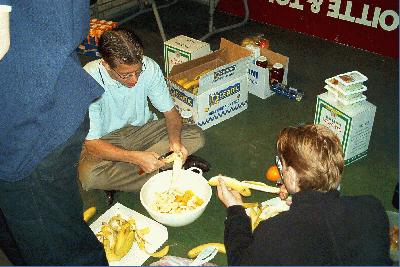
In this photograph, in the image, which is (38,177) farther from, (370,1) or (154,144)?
(370,1)

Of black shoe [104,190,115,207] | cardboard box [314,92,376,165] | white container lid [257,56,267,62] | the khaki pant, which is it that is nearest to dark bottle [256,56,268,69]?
white container lid [257,56,267,62]

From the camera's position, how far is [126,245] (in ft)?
8.91

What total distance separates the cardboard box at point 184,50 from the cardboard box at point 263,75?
0.49 meters

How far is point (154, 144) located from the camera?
3.32 metres

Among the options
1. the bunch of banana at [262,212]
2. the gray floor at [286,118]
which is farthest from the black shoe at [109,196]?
the bunch of banana at [262,212]

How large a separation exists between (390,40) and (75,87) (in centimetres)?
424

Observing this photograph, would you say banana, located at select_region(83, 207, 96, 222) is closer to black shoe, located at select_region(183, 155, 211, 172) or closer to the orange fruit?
black shoe, located at select_region(183, 155, 211, 172)

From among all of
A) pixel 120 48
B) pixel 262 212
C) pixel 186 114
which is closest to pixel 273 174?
pixel 262 212

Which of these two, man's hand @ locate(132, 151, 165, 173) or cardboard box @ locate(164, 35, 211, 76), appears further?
cardboard box @ locate(164, 35, 211, 76)

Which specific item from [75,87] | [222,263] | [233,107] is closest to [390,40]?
[233,107]

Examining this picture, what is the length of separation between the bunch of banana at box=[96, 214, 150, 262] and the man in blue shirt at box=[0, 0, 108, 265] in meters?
0.32

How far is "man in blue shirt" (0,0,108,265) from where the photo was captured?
1.63 m

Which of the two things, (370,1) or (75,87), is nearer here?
(75,87)

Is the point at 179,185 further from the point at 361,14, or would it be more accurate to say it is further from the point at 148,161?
the point at 361,14
